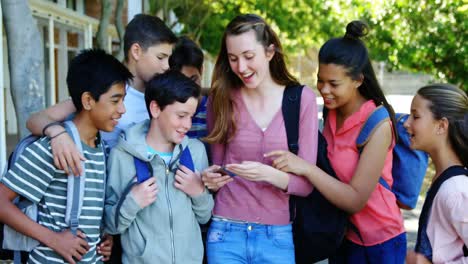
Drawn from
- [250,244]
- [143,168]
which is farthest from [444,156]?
[143,168]

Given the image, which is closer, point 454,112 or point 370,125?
point 454,112

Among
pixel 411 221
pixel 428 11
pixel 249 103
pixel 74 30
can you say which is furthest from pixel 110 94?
pixel 74 30

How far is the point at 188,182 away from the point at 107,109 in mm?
487

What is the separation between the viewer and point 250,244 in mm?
2621

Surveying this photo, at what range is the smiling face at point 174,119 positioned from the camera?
2.61 meters

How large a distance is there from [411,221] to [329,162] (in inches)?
196

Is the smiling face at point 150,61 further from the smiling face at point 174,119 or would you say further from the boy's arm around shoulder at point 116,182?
the boy's arm around shoulder at point 116,182

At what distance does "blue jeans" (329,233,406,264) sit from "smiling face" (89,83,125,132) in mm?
1327

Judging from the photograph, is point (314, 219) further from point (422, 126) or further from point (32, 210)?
point (32, 210)

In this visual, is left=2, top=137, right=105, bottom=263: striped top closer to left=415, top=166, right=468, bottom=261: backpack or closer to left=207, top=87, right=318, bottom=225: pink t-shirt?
left=207, top=87, right=318, bottom=225: pink t-shirt

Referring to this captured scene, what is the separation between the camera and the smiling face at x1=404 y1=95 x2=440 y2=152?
8.21 ft

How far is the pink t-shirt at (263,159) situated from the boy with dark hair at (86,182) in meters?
0.57

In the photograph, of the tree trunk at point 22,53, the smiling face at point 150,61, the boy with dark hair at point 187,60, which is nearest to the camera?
the smiling face at point 150,61

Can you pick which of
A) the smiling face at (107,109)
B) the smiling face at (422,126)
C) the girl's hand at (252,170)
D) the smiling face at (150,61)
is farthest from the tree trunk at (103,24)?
the smiling face at (422,126)
